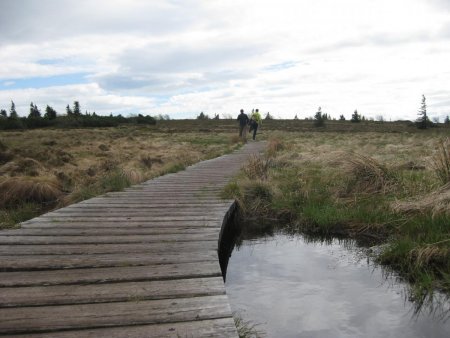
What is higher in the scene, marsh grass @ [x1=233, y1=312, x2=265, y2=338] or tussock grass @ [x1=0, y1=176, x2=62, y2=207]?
tussock grass @ [x1=0, y1=176, x2=62, y2=207]

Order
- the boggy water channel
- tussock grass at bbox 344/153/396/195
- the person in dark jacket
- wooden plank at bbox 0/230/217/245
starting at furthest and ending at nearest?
the person in dark jacket
tussock grass at bbox 344/153/396/195
wooden plank at bbox 0/230/217/245
the boggy water channel

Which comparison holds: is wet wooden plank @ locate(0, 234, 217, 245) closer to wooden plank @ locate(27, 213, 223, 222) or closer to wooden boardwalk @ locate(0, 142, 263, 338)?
wooden boardwalk @ locate(0, 142, 263, 338)

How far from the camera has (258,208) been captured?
6.57m

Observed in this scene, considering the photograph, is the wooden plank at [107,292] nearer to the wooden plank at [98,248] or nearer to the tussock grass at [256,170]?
the wooden plank at [98,248]

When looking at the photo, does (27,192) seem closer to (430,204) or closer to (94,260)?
(94,260)

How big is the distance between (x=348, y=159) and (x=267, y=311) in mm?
4679

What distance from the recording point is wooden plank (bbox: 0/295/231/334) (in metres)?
2.29

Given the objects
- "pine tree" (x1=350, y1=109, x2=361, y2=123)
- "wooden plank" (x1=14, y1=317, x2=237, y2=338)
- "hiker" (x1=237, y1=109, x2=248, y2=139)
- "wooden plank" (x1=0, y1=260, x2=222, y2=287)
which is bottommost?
"wooden plank" (x1=14, y1=317, x2=237, y2=338)

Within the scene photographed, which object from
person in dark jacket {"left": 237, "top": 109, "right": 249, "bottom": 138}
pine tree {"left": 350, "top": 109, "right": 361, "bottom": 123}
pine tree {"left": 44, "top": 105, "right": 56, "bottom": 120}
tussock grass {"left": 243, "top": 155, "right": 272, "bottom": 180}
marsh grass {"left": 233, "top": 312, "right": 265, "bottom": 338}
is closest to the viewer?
marsh grass {"left": 233, "top": 312, "right": 265, "bottom": 338}

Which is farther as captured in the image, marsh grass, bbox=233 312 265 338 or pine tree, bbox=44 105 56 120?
pine tree, bbox=44 105 56 120

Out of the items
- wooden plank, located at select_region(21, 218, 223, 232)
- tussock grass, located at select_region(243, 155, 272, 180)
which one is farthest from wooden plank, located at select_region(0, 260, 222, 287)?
tussock grass, located at select_region(243, 155, 272, 180)

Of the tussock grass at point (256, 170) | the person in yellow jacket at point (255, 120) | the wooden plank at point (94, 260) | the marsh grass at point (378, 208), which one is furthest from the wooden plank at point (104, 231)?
the person in yellow jacket at point (255, 120)

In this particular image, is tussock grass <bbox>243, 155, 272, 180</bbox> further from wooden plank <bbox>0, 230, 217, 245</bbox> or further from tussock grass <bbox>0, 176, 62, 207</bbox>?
wooden plank <bbox>0, 230, 217, 245</bbox>

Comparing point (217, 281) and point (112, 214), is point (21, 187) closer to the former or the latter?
point (112, 214)
